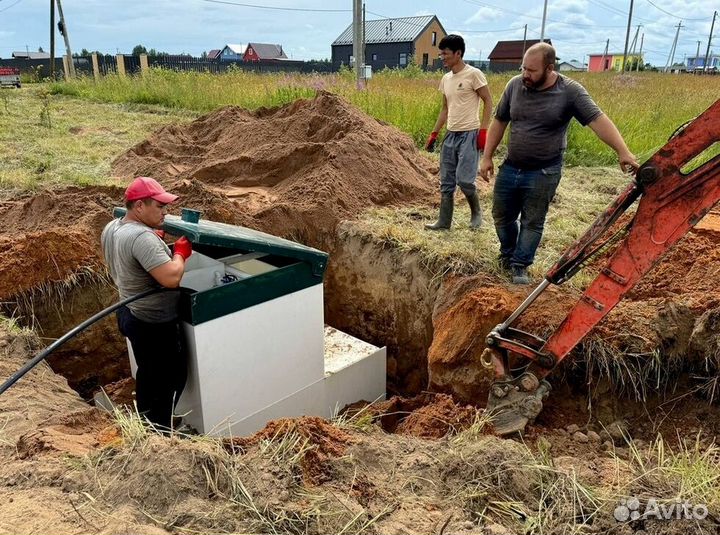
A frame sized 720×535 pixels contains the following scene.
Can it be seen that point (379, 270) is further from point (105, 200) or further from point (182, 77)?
point (182, 77)

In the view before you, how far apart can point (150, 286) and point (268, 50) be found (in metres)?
54.2

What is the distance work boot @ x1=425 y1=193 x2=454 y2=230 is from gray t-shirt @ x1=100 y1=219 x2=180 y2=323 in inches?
114

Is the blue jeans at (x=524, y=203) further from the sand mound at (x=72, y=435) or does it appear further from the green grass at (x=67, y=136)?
the green grass at (x=67, y=136)

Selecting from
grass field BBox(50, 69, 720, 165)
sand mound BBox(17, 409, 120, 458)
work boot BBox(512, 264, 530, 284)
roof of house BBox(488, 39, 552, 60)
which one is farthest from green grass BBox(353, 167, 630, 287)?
roof of house BBox(488, 39, 552, 60)

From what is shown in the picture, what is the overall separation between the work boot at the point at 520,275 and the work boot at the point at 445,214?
1231 mm

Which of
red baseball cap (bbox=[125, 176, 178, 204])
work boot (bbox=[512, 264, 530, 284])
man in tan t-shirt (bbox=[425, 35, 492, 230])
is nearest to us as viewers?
red baseball cap (bbox=[125, 176, 178, 204])

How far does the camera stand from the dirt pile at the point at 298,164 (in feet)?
18.6

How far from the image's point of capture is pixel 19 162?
307 inches

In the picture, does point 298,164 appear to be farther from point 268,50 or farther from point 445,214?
point 268,50

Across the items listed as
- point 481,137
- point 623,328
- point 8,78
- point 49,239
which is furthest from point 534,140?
point 8,78

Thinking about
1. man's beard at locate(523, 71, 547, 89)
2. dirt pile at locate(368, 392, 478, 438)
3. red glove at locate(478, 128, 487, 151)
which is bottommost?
dirt pile at locate(368, 392, 478, 438)

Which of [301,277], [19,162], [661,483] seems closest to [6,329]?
[301,277]

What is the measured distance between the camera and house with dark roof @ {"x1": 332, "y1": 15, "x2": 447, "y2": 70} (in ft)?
131

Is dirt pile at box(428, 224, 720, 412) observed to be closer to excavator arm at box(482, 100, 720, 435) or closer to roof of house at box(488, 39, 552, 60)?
excavator arm at box(482, 100, 720, 435)
